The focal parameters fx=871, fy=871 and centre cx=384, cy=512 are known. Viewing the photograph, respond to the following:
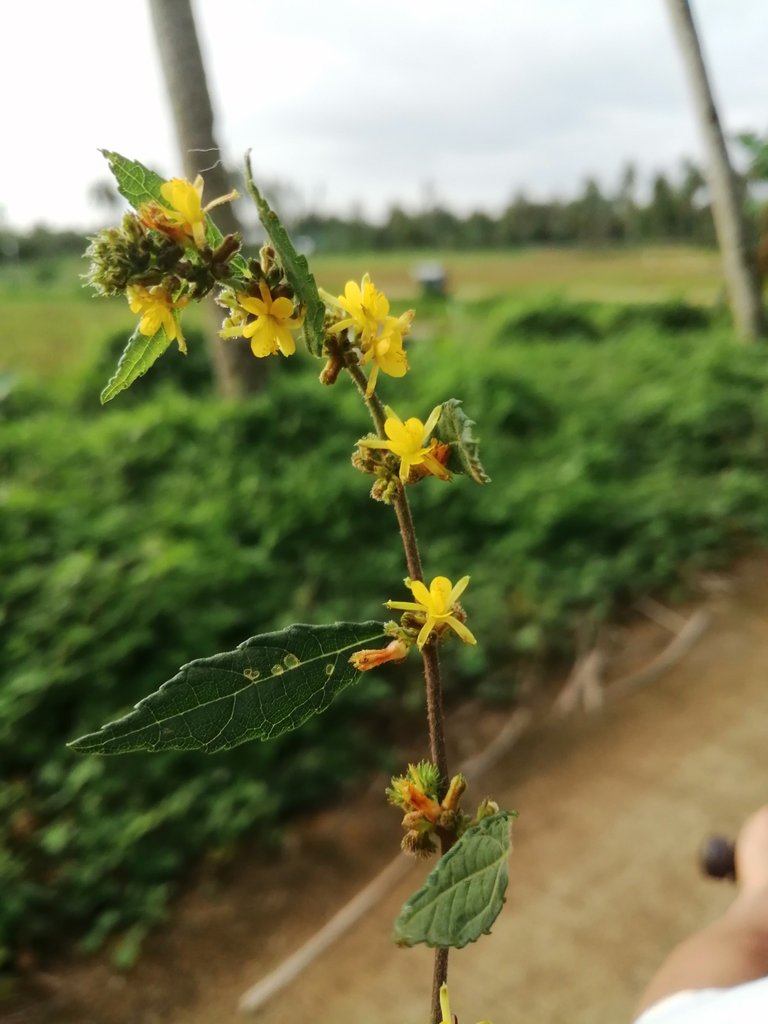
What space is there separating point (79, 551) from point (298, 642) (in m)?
2.18

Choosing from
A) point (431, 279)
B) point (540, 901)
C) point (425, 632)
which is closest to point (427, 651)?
point (425, 632)

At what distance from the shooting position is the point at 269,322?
33cm

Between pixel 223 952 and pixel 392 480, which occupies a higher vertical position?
pixel 392 480

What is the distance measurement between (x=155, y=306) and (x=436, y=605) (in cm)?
16

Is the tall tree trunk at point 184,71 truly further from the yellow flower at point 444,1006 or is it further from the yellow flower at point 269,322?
the yellow flower at point 444,1006

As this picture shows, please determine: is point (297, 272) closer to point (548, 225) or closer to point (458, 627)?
point (458, 627)

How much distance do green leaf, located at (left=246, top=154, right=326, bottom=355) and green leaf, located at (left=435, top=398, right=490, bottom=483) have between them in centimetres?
6

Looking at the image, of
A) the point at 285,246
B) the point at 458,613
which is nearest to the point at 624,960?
the point at 458,613

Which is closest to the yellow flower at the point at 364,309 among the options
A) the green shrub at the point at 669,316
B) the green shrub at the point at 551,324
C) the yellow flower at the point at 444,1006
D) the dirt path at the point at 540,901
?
the yellow flower at the point at 444,1006

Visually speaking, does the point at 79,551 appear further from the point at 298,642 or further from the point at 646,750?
the point at 298,642

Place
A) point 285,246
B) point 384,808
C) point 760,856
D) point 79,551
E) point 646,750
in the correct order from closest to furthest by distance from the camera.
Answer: point 285,246
point 760,856
point 384,808
point 646,750
point 79,551

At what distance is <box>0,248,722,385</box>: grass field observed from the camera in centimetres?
520

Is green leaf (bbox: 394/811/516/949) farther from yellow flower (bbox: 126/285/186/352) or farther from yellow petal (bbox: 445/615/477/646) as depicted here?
yellow flower (bbox: 126/285/186/352)

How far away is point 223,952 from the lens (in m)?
1.65
